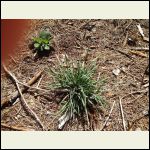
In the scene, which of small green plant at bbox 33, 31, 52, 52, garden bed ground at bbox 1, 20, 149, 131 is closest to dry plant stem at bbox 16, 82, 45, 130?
garden bed ground at bbox 1, 20, 149, 131

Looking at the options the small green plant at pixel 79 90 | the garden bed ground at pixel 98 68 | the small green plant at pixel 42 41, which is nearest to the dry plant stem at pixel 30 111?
the garden bed ground at pixel 98 68

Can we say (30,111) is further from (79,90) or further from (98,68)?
(98,68)

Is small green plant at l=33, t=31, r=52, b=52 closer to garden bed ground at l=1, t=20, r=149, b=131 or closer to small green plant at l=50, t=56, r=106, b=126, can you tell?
garden bed ground at l=1, t=20, r=149, b=131

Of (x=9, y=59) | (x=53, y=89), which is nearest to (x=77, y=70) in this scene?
(x=53, y=89)

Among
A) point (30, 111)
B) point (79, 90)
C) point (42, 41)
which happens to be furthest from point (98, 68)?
point (30, 111)

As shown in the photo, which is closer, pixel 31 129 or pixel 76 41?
pixel 31 129

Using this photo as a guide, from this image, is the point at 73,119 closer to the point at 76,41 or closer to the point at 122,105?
the point at 122,105

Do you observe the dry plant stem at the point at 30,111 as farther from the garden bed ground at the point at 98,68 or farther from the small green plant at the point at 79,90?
the small green plant at the point at 79,90
